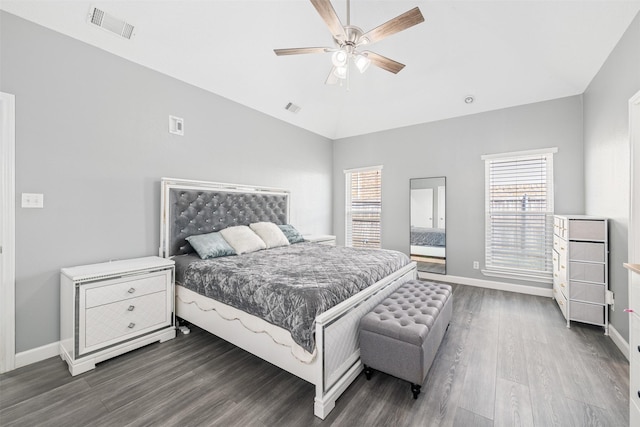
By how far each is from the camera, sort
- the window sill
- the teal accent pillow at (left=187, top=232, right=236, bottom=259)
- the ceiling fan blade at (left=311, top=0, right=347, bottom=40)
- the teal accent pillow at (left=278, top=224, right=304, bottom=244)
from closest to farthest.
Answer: the ceiling fan blade at (left=311, top=0, right=347, bottom=40) → the teal accent pillow at (left=187, top=232, right=236, bottom=259) → the window sill → the teal accent pillow at (left=278, top=224, right=304, bottom=244)

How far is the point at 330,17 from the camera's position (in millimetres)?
2100

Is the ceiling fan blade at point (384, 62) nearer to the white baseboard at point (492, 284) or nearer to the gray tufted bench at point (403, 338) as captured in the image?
the gray tufted bench at point (403, 338)

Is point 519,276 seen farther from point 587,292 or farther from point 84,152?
point 84,152

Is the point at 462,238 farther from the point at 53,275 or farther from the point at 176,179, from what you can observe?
the point at 53,275

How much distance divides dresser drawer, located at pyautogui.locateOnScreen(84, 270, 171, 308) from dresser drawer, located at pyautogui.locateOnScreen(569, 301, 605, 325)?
4.31 meters

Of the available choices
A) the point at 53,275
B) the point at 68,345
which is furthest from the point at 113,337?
the point at 53,275

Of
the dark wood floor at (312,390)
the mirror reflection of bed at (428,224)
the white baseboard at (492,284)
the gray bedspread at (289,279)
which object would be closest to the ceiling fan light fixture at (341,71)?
the gray bedspread at (289,279)

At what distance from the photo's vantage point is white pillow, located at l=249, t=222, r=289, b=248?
12.4 ft

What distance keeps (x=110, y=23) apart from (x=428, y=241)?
516cm

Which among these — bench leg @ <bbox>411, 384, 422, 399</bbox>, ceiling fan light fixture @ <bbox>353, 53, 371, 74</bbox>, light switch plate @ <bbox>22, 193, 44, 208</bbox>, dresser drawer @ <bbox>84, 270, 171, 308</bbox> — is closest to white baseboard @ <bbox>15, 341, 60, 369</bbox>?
dresser drawer @ <bbox>84, 270, 171, 308</bbox>

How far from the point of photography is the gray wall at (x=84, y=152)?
90.4 inches

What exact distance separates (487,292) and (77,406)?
15.8ft

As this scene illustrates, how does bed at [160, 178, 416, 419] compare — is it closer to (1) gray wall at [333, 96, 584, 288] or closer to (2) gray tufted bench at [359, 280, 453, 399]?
(2) gray tufted bench at [359, 280, 453, 399]

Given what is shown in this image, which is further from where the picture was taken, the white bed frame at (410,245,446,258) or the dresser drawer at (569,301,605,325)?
the white bed frame at (410,245,446,258)
